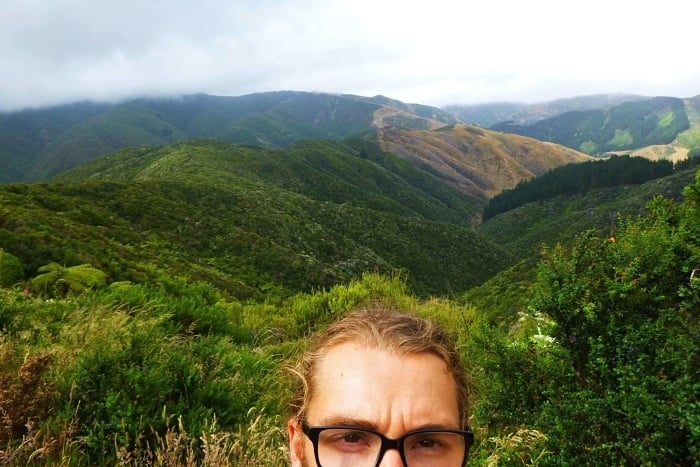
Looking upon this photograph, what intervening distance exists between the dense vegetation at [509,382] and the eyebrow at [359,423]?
117cm

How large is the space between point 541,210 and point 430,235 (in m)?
61.7

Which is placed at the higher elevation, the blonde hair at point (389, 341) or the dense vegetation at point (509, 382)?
the blonde hair at point (389, 341)

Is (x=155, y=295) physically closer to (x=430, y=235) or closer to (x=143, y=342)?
(x=143, y=342)

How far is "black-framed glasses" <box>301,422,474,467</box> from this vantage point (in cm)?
166

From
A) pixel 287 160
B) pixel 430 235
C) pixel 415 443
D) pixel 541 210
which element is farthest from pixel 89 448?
pixel 541 210

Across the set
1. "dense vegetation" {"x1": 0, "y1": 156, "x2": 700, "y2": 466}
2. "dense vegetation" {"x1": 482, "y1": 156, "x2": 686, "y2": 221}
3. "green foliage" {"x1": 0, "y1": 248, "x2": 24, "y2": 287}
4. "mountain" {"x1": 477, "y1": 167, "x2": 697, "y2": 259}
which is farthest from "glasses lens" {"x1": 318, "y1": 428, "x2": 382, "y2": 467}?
"dense vegetation" {"x1": 482, "y1": 156, "x2": 686, "y2": 221}

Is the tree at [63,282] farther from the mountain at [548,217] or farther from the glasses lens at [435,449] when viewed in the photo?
the mountain at [548,217]

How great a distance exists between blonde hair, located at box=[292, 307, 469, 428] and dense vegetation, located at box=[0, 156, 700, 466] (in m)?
0.93

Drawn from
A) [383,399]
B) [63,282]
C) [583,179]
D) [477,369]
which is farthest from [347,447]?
[583,179]

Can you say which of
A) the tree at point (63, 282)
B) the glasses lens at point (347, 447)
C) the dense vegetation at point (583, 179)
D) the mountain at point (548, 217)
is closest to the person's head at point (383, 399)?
the glasses lens at point (347, 447)

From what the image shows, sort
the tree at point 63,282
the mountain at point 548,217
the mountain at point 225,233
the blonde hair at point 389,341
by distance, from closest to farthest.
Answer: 1. the blonde hair at point 389,341
2. the tree at point 63,282
3. the mountain at point 225,233
4. the mountain at point 548,217

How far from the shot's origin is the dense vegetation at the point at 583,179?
11444cm

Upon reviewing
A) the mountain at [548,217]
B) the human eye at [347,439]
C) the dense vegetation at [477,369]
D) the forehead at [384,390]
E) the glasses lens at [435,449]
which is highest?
the forehead at [384,390]

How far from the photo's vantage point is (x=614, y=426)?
3363 millimetres
